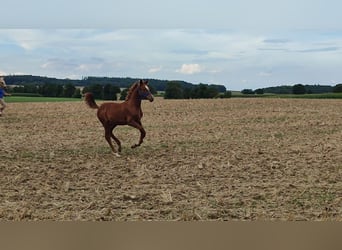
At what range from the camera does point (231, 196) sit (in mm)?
1504

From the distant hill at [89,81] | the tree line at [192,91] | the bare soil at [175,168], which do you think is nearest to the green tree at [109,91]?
the distant hill at [89,81]

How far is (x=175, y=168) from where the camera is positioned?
2.13 meters

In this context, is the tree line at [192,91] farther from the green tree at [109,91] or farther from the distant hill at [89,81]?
the green tree at [109,91]

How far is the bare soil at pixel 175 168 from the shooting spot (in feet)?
4.09

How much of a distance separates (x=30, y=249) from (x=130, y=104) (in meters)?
1.71

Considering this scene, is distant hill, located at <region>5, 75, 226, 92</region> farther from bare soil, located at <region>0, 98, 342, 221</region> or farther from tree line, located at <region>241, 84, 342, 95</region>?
bare soil, located at <region>0, 98, 342, 221</region>

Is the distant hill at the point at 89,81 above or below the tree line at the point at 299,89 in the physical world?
above

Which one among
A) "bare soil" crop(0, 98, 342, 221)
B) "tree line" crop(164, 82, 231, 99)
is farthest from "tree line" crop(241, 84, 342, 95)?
"bare soil" crop(0, 98, 342, 221)

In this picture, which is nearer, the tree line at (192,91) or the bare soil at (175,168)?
the tree line at (192,91)

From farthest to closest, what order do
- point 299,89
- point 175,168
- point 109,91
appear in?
point 175,168
point 109,91
point 299,89

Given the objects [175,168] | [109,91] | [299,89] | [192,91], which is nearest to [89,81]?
[109,91]

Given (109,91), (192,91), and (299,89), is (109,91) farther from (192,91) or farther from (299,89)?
(299,89)

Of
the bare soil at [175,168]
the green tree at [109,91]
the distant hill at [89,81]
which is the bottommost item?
the bare soil at [175,168]

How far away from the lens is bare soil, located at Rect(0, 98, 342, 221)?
1246mm
